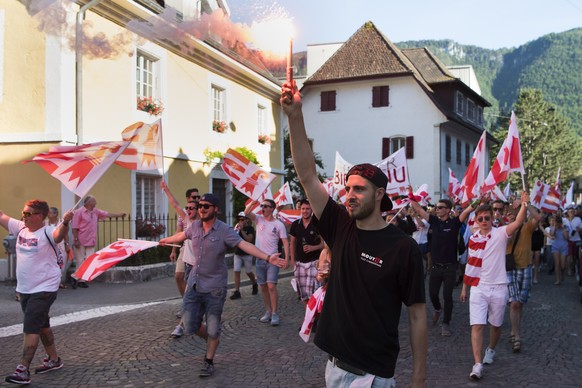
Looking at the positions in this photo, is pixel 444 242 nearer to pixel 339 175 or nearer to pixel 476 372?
pixel 476 372

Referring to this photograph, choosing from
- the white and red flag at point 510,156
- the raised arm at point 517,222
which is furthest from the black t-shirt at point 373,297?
the white and red flag at point 510,156

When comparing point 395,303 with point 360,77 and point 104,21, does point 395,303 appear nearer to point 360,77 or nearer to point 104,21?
point 104,21

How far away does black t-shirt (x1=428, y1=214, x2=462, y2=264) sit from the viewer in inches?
334

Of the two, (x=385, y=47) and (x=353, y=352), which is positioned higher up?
(x=385, y=47)

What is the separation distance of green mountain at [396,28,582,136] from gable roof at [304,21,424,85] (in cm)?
9227

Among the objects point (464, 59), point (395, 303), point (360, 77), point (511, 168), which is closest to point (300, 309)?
point (511, 168)

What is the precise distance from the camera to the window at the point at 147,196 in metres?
15.1

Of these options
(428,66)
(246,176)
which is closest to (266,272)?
(246,176)

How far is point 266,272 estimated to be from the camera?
353 inches

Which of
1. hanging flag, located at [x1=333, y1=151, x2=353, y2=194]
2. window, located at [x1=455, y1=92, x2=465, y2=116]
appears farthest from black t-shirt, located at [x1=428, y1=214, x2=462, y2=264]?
window, located at [x1=455, y1=92, x2=465, y2=116]

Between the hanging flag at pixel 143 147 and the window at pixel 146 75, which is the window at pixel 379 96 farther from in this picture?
the hanging flag at pixel 143 147

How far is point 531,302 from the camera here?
36.3 ft

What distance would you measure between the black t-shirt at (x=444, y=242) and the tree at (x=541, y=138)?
185 ft

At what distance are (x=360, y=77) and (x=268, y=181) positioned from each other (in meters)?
25.1
